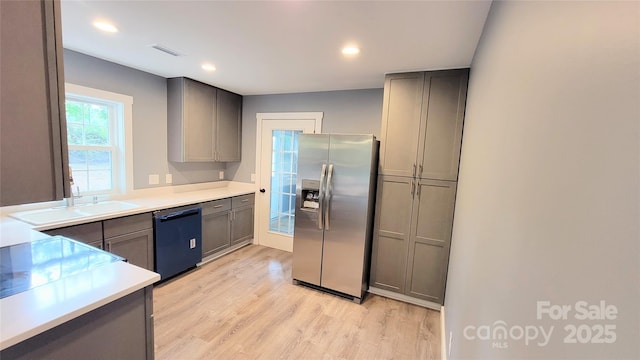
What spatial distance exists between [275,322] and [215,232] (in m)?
1.67

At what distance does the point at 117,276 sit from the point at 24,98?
822 millimetres

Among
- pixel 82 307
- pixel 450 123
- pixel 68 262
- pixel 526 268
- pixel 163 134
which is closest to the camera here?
pixel 526 268

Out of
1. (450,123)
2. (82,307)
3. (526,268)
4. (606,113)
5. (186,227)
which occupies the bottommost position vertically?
(186,227)

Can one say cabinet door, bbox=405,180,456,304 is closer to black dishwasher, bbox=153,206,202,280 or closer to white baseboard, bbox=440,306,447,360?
white baseboard, bbox=440,306,447,360

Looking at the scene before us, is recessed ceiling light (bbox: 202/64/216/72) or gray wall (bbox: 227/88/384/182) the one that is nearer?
recessed ceiling light (bbox: 202/64/216/72)

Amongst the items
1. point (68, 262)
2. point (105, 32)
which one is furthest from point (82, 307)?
point (105, 32)

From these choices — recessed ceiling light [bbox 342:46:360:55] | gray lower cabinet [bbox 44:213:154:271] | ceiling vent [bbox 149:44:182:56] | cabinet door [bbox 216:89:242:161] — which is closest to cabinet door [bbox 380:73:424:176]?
recessed ceiling light [bbox 342:46:360:55]

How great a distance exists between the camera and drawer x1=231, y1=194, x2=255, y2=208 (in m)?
4.01

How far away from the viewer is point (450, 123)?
265 centimetres

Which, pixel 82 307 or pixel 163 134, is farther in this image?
pixel 163 134

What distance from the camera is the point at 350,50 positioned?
227 centimetres

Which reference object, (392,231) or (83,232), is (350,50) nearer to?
(392,231)

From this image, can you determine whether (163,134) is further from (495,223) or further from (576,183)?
(576,183)

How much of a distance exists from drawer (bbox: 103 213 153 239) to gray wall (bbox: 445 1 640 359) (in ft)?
9.43
